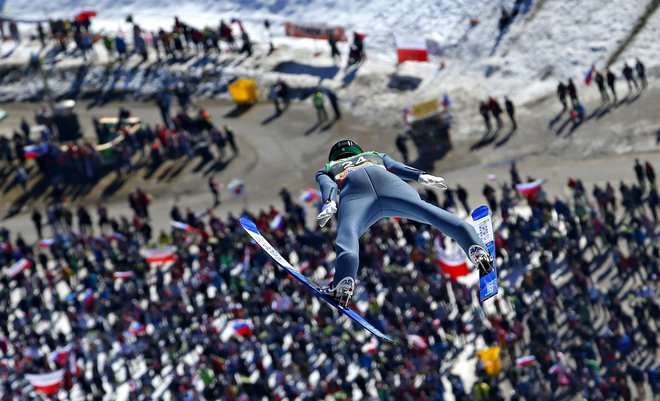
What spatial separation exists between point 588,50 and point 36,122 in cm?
2770

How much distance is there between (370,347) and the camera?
39.8m

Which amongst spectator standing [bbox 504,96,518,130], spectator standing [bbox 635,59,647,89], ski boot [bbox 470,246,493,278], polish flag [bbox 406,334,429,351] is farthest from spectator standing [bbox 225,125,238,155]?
ski boot [bbox 470,246,493,278]

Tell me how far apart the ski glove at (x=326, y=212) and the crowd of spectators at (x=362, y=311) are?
1989 centimetres

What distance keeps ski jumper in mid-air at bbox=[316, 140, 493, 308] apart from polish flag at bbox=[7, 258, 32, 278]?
3116 cm

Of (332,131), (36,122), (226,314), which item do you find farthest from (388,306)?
(36,122)

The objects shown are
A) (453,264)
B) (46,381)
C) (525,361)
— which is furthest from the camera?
(46,381)

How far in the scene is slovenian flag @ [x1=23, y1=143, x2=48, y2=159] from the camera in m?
59.8

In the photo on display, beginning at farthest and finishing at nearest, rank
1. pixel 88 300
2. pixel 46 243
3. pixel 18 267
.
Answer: pixel 46 243
pixel 18 267
pixel 88 300

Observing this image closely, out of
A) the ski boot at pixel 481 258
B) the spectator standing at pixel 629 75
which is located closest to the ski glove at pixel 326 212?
the ski boot at pixel 481 258

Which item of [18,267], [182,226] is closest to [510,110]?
[182,226]

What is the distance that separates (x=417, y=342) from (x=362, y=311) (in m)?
→ 3.02

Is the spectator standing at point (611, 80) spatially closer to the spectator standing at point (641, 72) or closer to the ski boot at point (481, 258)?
the spectator standing at point (641, 72)

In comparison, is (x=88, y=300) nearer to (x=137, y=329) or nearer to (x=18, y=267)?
(x=137, y=329)

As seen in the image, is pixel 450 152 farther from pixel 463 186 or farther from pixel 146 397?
pixel 146 397
